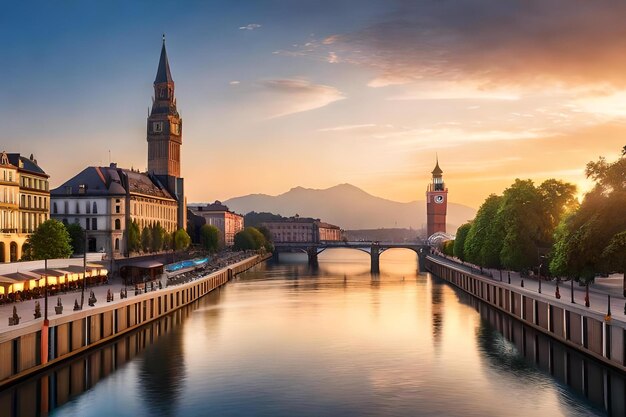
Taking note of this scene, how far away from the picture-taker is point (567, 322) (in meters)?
67.2

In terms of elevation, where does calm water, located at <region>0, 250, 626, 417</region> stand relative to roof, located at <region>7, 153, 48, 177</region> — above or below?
below

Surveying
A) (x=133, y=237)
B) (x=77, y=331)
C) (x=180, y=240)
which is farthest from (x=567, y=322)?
(x=180, y=240)

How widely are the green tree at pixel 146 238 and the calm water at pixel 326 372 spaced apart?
71197 mm

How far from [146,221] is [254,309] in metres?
81.3

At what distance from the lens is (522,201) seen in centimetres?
10950

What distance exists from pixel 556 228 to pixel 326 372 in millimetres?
48805

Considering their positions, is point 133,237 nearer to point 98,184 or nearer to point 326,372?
point 98,184

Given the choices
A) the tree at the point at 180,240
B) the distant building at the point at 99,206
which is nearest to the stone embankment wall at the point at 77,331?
the distant building at the point at 99,206

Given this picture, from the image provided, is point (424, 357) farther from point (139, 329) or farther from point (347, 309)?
point (347, 309)

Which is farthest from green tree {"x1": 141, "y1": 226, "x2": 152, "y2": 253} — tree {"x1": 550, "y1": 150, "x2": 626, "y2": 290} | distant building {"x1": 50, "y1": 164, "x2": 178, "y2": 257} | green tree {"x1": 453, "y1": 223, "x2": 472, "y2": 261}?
tree {"x1": 550, "y1": 150, "x2": 626, "y2": 290}

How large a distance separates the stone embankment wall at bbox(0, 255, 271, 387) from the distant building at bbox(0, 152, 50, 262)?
75.7 feet

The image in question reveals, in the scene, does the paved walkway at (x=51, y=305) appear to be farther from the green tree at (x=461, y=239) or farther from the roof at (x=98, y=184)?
the green tree at (x=461, y=239)

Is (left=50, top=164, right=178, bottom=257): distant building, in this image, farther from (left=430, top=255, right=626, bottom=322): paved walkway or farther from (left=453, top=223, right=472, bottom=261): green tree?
(left=430, top=255, right=626, bottom=322): paved walkway

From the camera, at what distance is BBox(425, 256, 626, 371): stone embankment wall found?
5503cm
